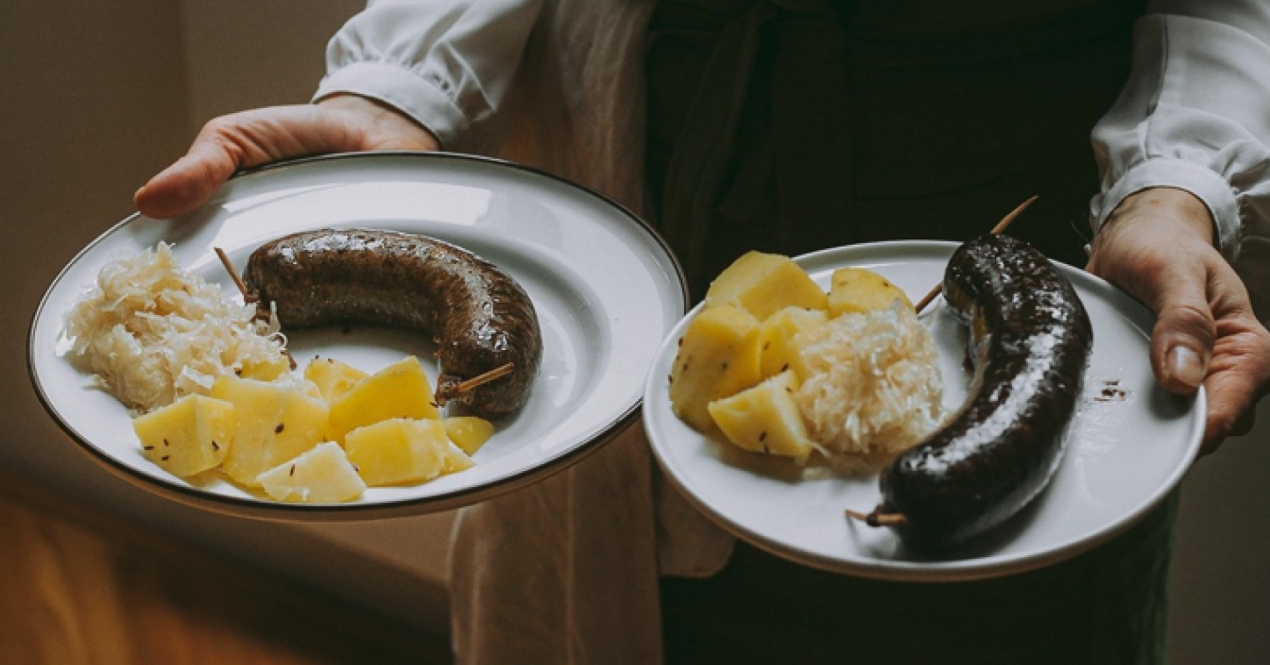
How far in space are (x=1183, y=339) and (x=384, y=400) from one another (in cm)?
77

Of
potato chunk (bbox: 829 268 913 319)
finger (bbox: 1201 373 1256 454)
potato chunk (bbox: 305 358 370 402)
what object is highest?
potato chunk (bbox: 829 268 913 319)

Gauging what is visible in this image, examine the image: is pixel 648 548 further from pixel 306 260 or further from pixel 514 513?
pixel 306 260

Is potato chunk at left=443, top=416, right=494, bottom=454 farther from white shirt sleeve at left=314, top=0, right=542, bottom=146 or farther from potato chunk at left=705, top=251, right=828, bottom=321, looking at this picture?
white shirt sleeve at left=314, top=0, right=542, bottom=146

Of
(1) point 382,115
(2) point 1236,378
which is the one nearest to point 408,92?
(1) point 382,115

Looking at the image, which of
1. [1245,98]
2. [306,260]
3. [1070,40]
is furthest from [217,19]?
[1245,98]

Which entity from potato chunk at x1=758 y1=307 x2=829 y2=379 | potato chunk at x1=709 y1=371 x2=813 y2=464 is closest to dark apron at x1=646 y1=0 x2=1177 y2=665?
potato chunk at x1=758 y1=307 x2=829 y2=379

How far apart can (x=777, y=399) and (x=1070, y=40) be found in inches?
26.6

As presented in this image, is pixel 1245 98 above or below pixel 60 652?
above

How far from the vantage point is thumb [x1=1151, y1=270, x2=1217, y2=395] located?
38.4 inches

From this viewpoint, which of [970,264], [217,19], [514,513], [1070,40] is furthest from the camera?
[217,19]

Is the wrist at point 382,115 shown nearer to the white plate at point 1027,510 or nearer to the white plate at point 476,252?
the white plate at point 476,252

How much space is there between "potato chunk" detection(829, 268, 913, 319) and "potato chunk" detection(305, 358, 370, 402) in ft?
1.73

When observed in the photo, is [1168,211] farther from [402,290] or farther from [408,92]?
[408,92]

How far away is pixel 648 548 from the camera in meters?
1.53
